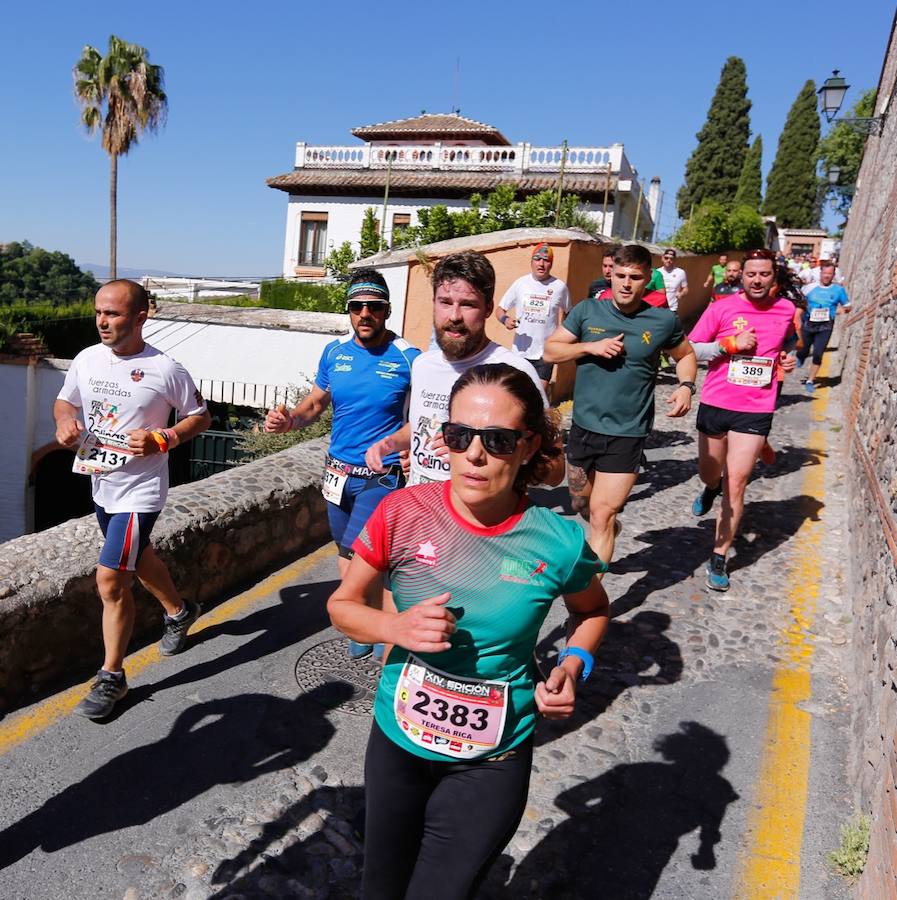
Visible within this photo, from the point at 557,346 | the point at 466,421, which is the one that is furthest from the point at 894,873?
the point at 557,346

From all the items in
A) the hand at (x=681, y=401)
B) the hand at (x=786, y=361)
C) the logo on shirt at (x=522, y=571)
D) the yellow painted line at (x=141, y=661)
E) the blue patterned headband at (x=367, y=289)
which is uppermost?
the blue patterned headband at (x=367, y=289)

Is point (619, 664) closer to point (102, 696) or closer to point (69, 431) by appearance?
point (102, 696)

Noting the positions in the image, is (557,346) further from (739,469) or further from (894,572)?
(894,572)

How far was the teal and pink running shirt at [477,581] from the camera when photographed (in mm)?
2102

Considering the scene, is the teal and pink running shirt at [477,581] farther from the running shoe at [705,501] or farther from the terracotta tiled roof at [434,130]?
the terracotta tiled roof at [434,130]

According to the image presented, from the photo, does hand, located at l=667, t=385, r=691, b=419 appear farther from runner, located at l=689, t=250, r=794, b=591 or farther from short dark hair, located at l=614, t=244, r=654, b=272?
runner, located at l=689, t=250, r=794, b=591

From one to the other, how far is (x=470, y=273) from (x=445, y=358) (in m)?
0.44

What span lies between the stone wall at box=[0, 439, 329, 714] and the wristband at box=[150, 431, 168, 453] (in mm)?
661

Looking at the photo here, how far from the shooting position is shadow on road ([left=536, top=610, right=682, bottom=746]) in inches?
152

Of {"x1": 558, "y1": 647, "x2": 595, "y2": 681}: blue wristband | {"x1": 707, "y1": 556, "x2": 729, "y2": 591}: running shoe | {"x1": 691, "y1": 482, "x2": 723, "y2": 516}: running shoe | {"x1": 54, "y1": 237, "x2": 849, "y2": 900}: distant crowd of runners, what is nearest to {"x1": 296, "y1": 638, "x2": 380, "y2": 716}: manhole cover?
{"x1": 54, "y1": 237, "x2": 849, "y2": 900}: distant crowd of runners

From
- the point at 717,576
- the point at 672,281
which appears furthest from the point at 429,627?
the point at 672,281

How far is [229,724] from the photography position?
3668 mm

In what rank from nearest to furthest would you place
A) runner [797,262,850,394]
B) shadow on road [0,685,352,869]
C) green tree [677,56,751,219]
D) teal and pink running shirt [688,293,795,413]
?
shadow on road [0,685,352,869]
teal and pink running shirt [688,293,795,413]
runner [797,262,850,394]
green tree [677,56,751,219]

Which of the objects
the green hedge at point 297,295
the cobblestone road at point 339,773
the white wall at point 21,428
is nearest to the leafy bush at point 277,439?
the cobblestone road at point 339,773
